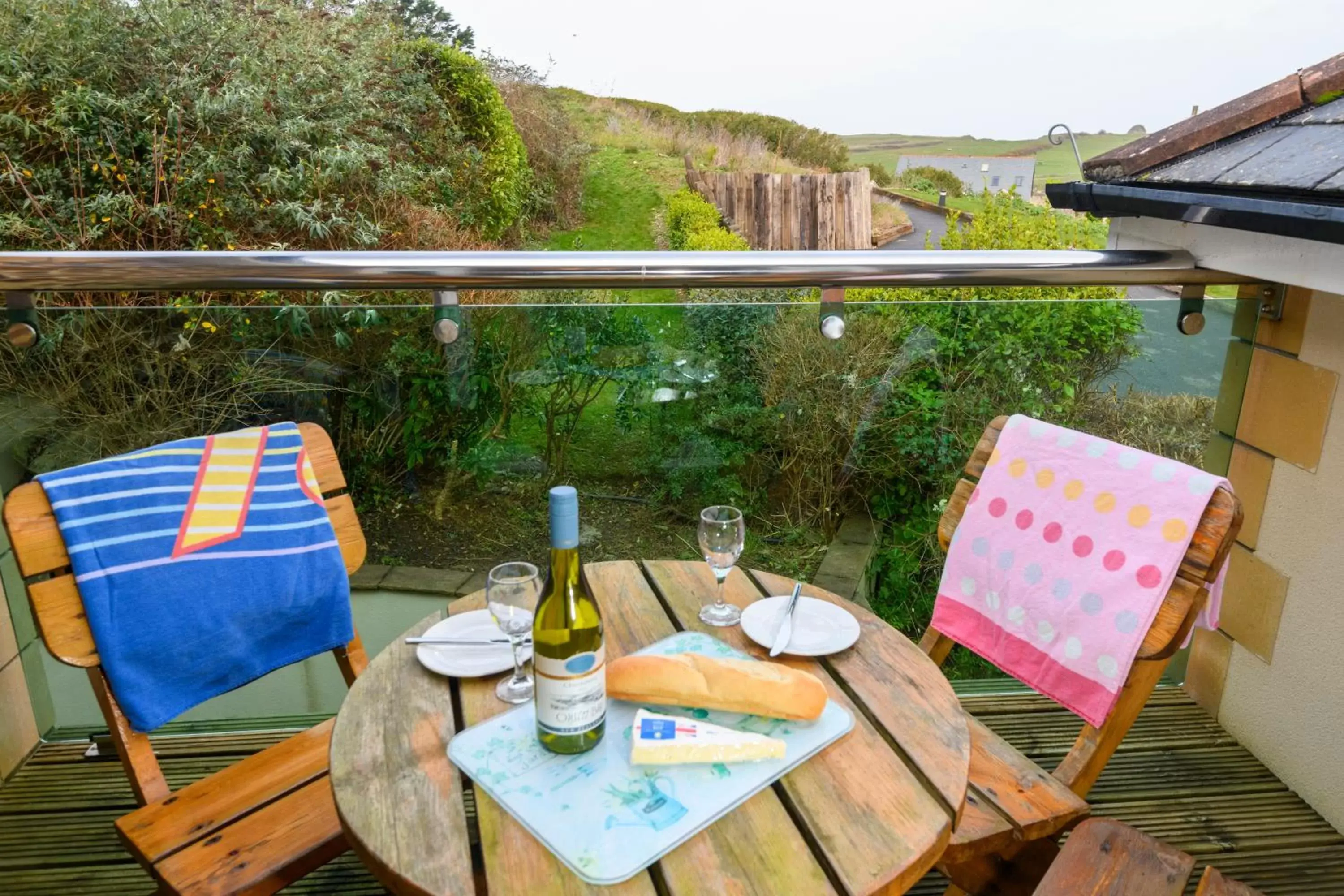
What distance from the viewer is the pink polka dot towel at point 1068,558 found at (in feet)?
4.59

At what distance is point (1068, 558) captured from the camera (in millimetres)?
1531

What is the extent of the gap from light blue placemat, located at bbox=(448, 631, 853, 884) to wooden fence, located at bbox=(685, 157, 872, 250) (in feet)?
38.0

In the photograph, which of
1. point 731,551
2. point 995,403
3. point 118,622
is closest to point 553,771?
point 731,551

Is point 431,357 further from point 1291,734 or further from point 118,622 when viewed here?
point 1291,734

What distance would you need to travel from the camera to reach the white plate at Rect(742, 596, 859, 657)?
1312 millimetres

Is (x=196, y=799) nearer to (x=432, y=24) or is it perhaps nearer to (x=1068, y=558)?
(x=1068, y=558)

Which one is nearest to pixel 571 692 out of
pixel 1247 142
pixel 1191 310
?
pixel 1191 310

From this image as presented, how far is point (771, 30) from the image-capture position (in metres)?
20.5

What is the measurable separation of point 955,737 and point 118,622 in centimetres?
132

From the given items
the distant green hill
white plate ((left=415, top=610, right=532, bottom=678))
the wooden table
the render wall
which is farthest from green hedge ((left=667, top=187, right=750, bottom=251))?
the wooden table

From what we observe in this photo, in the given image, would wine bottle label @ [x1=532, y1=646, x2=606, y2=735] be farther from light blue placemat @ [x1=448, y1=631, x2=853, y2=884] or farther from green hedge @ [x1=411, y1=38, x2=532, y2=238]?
green hedge @ [x1=411, y1=38, x2=532, y2=238]

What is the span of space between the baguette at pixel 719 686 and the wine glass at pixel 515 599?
0.42ft

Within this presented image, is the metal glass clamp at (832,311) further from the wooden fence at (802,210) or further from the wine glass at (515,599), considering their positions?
the wooden fence at (802,210)

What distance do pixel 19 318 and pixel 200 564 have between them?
82cm
